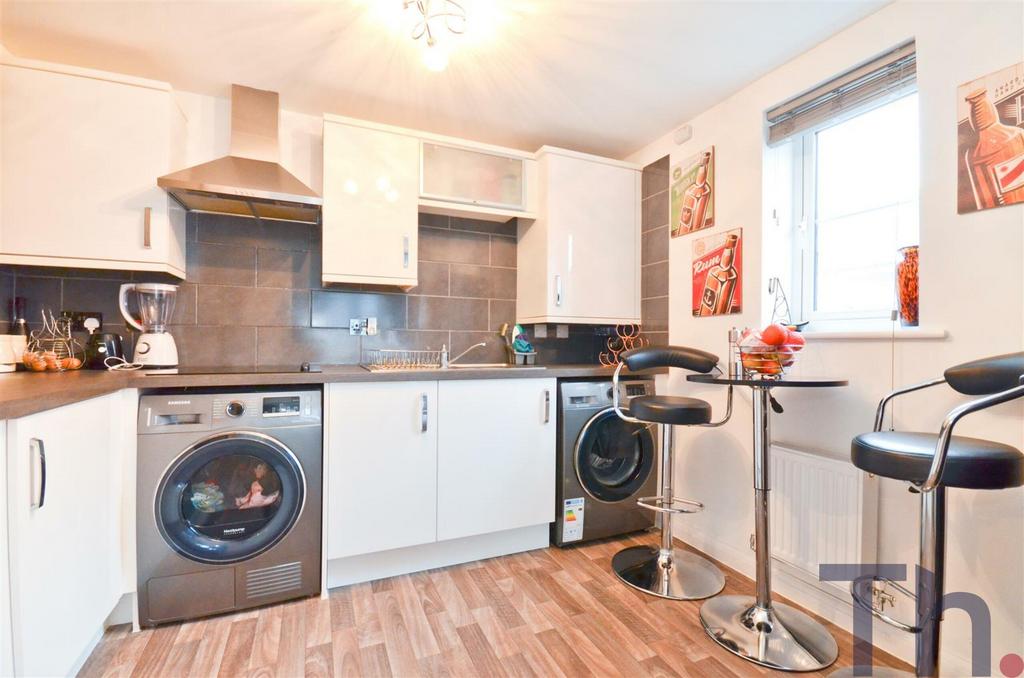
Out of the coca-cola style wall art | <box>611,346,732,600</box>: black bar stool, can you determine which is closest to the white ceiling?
the coca-cola style wall art

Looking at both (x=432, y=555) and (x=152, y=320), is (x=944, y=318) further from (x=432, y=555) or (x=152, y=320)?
(x=152, y=320)

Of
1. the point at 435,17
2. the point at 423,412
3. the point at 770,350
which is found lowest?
the point at 423,412

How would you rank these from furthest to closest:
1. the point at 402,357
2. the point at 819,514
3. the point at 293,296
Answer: the point at 402,357, the point at 293,296, the point at 819,514

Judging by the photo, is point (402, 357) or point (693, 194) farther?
point (402, 357)

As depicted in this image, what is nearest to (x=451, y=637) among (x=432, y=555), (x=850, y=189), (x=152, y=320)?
(x=432, y=555)

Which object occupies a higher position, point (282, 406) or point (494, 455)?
point (282, 406)

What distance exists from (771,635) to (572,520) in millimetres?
963

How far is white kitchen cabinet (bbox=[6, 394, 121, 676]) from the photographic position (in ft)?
3.43

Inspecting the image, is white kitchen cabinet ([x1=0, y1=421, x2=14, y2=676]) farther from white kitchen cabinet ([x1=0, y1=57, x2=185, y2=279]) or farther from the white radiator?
the white radiator

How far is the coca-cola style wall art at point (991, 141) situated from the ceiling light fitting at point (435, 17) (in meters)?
1.67

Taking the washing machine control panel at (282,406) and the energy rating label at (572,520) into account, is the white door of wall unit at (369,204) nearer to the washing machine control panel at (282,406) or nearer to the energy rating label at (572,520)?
the washing machine control panel at (282,406)

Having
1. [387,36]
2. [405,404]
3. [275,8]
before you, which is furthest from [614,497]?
[275,8]

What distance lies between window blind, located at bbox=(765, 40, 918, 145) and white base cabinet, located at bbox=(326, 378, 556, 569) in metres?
1.59

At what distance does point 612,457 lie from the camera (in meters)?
2.49
